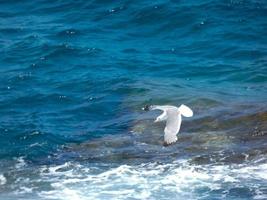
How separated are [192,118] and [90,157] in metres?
2.51

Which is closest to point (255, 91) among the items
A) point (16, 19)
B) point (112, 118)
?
point (112, 118)

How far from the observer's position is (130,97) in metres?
16.0

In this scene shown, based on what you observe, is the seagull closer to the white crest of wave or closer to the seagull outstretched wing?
the seagull outstretched wing

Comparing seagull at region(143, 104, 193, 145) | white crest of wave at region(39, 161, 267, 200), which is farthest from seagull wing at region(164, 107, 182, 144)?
white crest of wave at region(39, 161, 267, 200)

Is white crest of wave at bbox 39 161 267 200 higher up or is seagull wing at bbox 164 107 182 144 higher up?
seagull wing at bbox 164 107 182 144

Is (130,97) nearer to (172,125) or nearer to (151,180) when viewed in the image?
(151,180)

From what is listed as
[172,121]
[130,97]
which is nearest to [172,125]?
[172,121]

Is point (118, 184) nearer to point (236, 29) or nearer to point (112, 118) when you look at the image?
point (112, 118)

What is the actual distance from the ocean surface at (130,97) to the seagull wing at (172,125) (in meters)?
0.82

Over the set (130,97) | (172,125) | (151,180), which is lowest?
(151,180)

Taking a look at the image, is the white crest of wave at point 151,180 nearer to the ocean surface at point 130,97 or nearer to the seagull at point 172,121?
the ocean surface at point 130,97

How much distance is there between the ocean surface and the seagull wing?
0.82 m

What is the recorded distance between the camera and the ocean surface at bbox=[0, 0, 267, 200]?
1129 cm

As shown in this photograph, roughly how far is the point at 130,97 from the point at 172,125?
5070 mm
